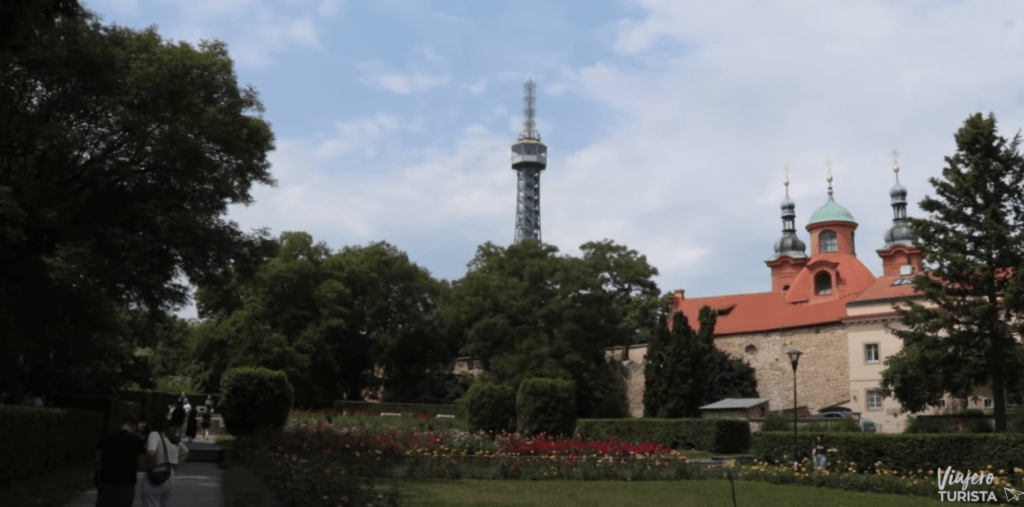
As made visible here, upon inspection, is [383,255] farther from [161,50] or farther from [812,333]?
[161,50]

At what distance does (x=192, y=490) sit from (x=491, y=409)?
1477 centimetres

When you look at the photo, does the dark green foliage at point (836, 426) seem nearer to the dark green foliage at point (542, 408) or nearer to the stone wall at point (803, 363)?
the stone wall at point (803, 363)

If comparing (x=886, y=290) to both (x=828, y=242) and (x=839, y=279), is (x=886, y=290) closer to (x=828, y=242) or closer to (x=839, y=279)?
(x=839, y=279)

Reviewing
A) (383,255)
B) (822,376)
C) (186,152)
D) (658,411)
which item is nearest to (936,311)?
(658,411)

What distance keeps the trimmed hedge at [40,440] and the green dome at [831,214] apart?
166ft

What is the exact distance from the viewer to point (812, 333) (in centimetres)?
4844

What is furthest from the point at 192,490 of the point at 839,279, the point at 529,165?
the point at 529,165

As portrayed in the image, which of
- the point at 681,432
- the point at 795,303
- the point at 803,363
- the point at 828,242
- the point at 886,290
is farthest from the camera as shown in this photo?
the point at 828,242

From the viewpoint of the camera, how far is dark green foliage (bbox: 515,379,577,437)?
27.6 metres

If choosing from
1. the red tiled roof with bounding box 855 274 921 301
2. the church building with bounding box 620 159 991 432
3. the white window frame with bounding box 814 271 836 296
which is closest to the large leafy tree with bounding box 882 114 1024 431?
the church building with bounding box 620 159 991 432

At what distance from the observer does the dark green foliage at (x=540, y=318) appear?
44.7 m

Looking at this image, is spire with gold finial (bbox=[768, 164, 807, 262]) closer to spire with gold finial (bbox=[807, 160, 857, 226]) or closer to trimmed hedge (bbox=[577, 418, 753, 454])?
spire with gold finial (bbox=[807, 160, 857, 226])

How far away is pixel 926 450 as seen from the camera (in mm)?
20344

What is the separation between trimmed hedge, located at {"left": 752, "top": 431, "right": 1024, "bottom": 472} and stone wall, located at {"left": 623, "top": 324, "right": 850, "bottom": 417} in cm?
2509
